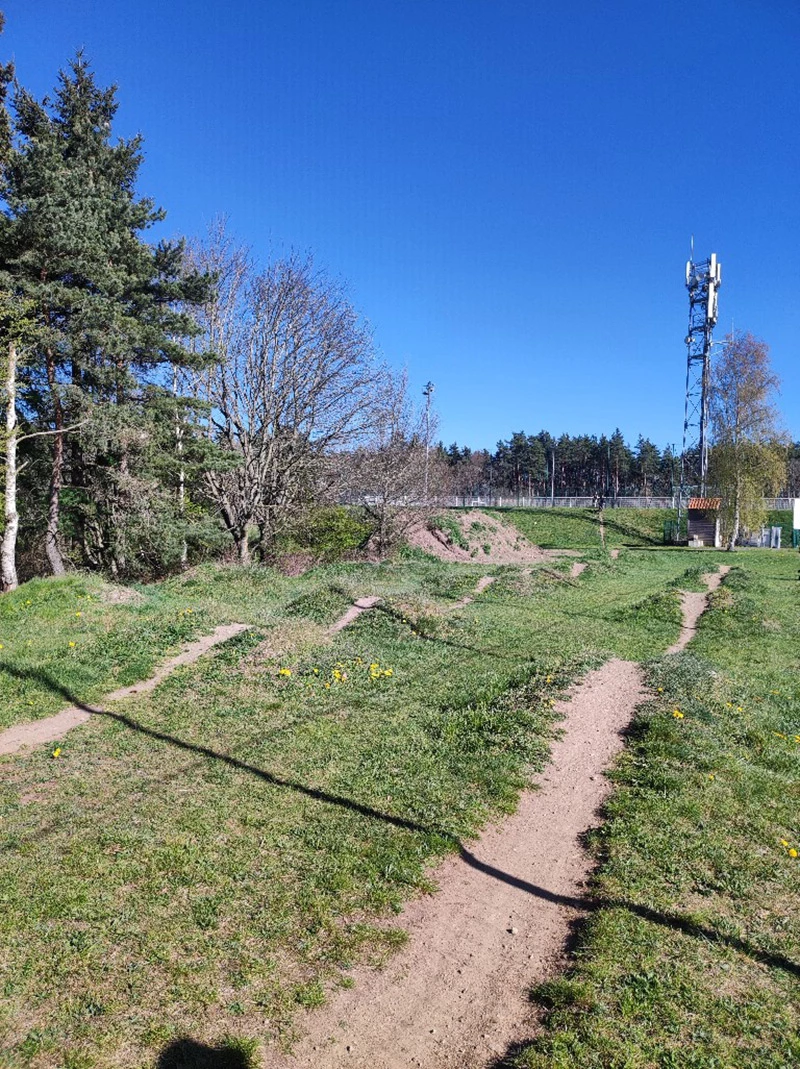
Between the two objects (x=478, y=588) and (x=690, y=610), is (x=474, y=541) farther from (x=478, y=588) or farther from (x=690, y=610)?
(x=690, y=610)

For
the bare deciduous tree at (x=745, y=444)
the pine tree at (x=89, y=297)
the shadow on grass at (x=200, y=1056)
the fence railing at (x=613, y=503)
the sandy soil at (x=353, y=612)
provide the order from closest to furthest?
1. the shadow on grass at (x=200, y=1056)
2. the sandy soil at (x=353, y=612)
3. the pine tree at (x=89, y=297)
4. the bare deciduous tree at (x=745, y=444)
5. the fence railing at (x=613, y=503)

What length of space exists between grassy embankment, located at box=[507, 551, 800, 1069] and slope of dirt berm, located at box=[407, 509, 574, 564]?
22.4 metres

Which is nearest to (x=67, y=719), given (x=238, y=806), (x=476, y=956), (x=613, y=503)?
(x=238, y=806)

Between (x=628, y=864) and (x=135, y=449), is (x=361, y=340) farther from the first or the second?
(x=628, y=864)

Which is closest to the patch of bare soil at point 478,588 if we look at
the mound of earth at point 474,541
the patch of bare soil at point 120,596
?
the patch of bare soil at point 120,596

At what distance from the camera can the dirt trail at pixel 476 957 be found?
351 centimetres

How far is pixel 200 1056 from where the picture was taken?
3.34 meters

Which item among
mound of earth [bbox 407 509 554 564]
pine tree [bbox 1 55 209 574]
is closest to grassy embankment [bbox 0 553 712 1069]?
pine tree [bbox 1 55 209 574]

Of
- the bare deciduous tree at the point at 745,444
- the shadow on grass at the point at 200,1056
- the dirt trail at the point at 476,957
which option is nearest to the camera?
the shadow on grass at the point at 200,1056

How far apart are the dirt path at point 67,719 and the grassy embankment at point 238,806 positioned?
0.29m

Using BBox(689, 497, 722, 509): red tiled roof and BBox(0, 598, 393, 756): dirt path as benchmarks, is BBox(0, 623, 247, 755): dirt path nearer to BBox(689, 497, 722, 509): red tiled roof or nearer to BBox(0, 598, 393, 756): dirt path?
BBox(0, 598, 393, 756): dirt path

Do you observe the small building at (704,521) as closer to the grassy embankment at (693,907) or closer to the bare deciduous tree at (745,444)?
the bare deciduous tree at (745,444)

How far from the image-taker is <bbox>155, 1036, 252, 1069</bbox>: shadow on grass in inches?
129

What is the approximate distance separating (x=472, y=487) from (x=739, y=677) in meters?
89.1
